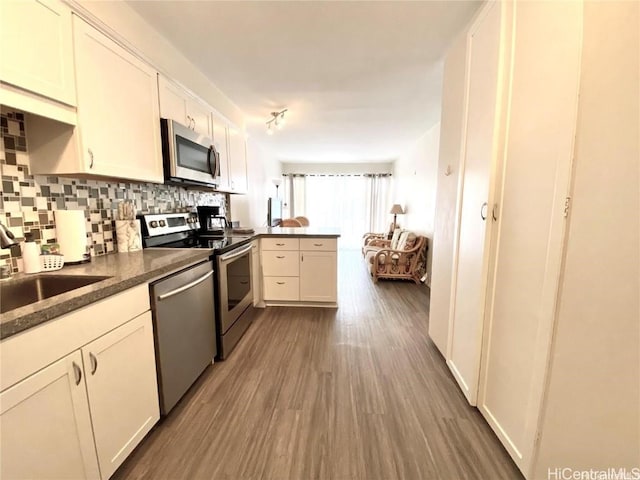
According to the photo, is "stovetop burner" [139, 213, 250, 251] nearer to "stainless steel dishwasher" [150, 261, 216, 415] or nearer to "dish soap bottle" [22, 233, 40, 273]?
"stainless steel dishwasher" [150, 261, 216, 415]

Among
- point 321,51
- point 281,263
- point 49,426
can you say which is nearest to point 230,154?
point 281,263

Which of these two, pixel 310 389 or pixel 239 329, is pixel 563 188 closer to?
pixel 310 389

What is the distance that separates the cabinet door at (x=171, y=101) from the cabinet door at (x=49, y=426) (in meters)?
1.66

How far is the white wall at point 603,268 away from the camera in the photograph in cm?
75

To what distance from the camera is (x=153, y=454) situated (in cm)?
130

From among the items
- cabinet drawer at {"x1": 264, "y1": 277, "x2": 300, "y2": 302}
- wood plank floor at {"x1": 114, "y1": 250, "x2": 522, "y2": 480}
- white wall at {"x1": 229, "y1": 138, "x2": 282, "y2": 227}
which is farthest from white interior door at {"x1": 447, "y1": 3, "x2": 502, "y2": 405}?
white wall at {"x1": 229, "y1": 138, "x2": 282, "y2": 227}

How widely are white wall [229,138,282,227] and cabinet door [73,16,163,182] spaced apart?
2.06m

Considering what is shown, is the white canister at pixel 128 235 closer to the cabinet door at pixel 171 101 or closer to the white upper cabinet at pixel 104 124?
the white upper cabinet at pixel 104 124

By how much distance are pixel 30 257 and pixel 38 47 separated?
2.93ft

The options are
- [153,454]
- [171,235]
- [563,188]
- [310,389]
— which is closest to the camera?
[563,188]

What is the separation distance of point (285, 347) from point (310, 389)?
58 cm

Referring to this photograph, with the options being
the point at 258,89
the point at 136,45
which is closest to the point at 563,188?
the point at 136,45

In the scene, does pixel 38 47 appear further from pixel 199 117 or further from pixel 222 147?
pixel 222 147

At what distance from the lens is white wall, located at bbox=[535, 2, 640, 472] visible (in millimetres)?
748
